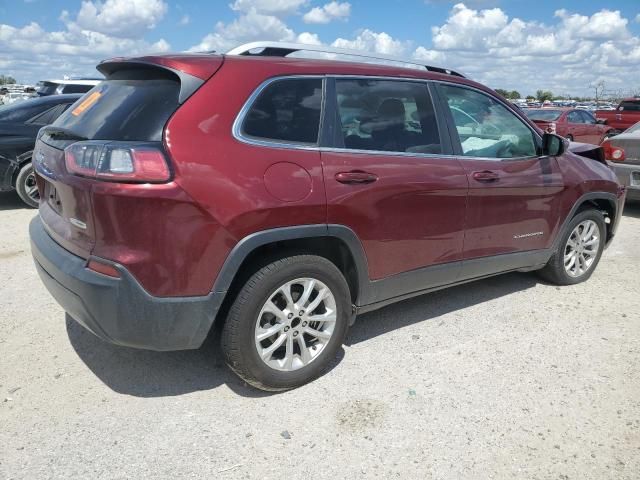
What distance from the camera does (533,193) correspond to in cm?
421

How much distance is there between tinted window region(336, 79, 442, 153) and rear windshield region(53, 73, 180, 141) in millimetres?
1007

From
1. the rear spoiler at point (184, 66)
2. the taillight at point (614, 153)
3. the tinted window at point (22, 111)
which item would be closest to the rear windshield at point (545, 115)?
the taillight at point (614, 153)

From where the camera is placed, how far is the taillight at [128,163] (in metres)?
2.47

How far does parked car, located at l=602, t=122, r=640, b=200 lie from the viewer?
7789mm

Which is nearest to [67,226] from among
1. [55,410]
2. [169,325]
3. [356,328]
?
[169,325]

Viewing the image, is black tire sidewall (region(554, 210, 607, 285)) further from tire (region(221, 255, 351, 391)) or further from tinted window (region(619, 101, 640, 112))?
tinted window (region(619, 101, 640, 112))

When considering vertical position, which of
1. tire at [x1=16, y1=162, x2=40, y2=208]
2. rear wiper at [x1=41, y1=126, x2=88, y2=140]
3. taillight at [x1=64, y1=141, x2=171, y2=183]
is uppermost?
rear wiper at [x1=41, y1=126, x2=88, y2=140]

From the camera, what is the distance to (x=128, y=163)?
2.48 meters

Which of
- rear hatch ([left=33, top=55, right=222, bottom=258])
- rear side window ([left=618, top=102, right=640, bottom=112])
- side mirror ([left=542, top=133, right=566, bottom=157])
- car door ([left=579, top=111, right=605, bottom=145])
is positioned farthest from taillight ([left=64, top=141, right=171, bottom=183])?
rear side window ([left=618, top=102, right=640, bottom=112])

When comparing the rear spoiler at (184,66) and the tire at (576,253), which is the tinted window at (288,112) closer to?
the rear spoiler at (184,66)

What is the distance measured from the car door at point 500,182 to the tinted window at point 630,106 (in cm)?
1744

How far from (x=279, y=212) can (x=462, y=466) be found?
1.50m

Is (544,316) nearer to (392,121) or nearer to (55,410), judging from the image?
(392,121)

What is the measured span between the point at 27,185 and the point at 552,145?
6.68 meters
